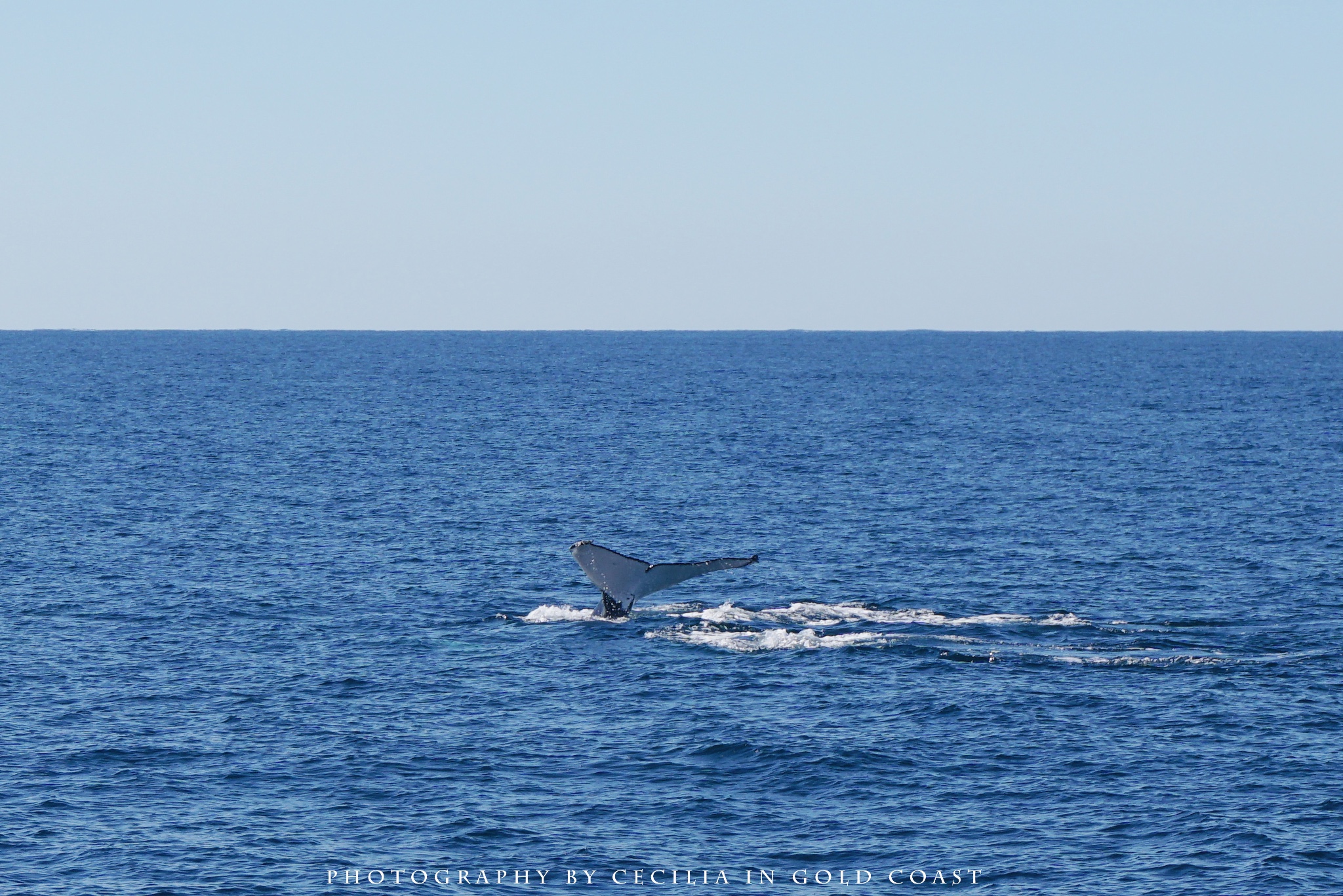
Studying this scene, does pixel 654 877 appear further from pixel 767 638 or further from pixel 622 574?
pixel 622 574

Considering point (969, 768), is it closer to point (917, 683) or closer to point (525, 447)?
point (917, 683)

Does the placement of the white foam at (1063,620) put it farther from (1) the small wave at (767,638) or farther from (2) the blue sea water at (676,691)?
(1) the small wave at (767,638)

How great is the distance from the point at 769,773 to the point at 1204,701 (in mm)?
17734

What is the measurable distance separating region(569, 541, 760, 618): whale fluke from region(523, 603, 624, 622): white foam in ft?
1.94

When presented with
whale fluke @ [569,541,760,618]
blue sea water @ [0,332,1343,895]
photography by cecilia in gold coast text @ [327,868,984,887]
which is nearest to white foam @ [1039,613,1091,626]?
blue sea water @ [0,332,1343,895]

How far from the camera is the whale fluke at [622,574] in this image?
69.3 m

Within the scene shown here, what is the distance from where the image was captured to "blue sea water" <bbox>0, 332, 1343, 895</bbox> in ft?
148

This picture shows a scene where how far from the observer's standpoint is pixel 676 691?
61.3 meters

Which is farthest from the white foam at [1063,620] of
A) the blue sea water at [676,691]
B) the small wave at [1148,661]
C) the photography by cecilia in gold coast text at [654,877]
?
the photography by cecilia in gold coast text at [654,877]

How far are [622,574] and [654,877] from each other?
29824mm

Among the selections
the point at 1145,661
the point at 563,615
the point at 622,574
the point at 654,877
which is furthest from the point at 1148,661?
the point at 654,877

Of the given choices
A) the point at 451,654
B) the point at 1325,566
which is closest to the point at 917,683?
the point at 451,654

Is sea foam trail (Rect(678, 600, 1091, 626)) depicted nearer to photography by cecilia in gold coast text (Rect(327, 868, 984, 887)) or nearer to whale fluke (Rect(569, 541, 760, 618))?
whale fluke (Rect(569, 541, 760, 618))

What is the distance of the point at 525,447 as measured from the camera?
159 metres
